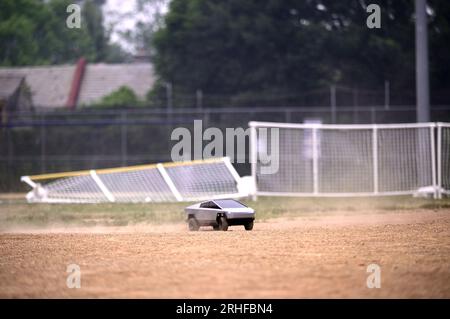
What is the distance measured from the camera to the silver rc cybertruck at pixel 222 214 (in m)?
15.7

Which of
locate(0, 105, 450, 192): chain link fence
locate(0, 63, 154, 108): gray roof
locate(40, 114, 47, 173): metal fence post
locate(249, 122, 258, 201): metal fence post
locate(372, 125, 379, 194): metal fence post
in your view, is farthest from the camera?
locate(0, 63, 154, 108): gray roof

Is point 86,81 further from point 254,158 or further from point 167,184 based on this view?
point 254,158

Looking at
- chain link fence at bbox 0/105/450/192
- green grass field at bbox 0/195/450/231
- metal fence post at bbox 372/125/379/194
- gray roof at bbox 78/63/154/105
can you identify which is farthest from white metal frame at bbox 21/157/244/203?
gray roof at bbox 78/63/154/105

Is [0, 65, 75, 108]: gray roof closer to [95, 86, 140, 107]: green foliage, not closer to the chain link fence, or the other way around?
[95, 86, 140, 107]: green foliage

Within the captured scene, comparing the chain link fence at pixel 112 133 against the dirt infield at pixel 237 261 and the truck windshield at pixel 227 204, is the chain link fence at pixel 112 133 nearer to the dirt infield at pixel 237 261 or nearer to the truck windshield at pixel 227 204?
the truck windshield at pixel 227 204

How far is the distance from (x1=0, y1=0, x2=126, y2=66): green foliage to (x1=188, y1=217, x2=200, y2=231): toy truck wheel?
39.7m

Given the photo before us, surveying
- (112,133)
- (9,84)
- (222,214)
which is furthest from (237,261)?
(9,84)

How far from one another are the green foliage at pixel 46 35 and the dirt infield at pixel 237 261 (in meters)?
41.6

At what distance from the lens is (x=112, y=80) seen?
55.1m

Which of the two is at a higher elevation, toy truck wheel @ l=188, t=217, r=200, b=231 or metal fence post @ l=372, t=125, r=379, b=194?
metal fence post @ l=372, t=125, r=379, b=194

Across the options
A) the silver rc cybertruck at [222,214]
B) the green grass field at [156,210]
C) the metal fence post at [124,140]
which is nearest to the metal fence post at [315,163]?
the green grass field at [156,210]

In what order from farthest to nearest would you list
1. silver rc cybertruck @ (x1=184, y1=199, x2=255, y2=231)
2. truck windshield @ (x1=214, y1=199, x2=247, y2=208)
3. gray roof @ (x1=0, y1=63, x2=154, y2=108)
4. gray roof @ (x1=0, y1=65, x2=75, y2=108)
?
gray roof @ (x1=0, y1=63, x2=154, y2=108), gray roof @ (x1=0, y1=65, x2=75, y2=108), truck windshield @ (x1=214, y1=199, x2=247, y2=208), silver rc cybertruck @ (x1=184, y1=199, x2=255, y2=231)

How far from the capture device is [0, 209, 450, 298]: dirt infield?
9609mm
